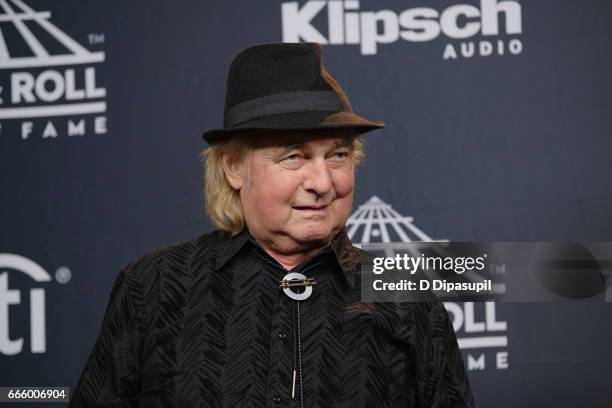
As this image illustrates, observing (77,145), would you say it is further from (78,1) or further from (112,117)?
(78,1)

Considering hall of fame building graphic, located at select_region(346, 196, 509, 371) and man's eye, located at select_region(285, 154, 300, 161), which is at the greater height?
man's eye, located at select_region(285, 154, 300, 161)

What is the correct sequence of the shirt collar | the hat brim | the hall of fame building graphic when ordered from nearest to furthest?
the hat brim < the shirt collar < the hall of fame building graphic

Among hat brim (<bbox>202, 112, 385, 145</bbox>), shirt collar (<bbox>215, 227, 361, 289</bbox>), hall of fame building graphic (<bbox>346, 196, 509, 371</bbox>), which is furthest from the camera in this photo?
hall of fame building graphic (<bbox>346, 196, 509, 371</bbox>)

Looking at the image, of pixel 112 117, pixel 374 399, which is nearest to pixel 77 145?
pixel 112 117

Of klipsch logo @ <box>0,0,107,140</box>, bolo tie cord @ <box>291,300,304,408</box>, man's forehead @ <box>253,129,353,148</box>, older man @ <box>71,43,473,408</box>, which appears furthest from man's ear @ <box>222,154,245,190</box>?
klipsch logo @ <box>0,0,107,140</box>

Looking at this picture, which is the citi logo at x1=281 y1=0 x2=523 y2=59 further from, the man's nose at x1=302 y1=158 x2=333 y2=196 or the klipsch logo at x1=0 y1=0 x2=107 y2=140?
the man's nose at x1=302 y1=158 x2=333 y2=196

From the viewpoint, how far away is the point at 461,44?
244 centimetres

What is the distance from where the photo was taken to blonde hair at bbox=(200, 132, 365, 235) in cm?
153

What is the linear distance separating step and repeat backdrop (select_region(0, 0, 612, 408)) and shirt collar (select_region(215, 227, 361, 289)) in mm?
870

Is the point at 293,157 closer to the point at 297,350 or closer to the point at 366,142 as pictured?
the point at 297,350

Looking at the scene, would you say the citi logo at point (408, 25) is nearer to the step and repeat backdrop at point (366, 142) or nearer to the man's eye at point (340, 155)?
the step and repeat backdrop at point (366, 142)

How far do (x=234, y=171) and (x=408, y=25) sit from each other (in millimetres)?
1084

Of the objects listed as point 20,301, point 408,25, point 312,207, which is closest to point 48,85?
point 20,301

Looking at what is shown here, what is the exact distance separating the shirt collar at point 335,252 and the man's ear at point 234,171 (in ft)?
0.29
